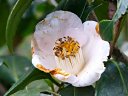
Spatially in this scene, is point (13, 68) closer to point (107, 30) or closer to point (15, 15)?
point (15, 15)

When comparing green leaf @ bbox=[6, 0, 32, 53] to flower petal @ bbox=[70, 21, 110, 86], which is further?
green leaf @ bbox=[6, 0, 32, 53]

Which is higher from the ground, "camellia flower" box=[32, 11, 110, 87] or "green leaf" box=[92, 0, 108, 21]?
"camellia flower" box=[32, 11, 110, 87]

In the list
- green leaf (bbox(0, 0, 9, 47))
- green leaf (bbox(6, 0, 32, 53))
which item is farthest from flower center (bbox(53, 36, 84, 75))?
green leaf (bbox(0, 0, 9, 47))

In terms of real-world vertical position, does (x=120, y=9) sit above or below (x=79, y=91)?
above

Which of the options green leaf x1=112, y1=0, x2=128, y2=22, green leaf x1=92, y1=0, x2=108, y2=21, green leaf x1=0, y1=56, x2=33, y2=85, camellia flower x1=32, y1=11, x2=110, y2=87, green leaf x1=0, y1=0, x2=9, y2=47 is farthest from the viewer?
green leaf x1=0, y1=0, x2=9, y2=47

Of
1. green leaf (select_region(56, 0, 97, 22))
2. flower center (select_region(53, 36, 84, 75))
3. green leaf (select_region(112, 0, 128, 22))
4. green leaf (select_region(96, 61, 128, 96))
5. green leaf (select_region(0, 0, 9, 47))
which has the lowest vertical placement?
green leaf (select_region(0, 0, 9, 47))

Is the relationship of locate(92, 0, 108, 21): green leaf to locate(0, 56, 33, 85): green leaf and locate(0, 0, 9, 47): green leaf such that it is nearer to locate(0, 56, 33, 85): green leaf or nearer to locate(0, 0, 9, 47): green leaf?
locate(0, 56, 33, 85): green leaf

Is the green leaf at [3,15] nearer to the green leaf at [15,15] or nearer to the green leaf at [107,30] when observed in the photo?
the green leaf at [15,15]

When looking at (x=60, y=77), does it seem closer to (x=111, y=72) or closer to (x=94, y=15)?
(x=111, y=72)

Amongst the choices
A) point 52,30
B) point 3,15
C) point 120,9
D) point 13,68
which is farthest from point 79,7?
point 3,15
